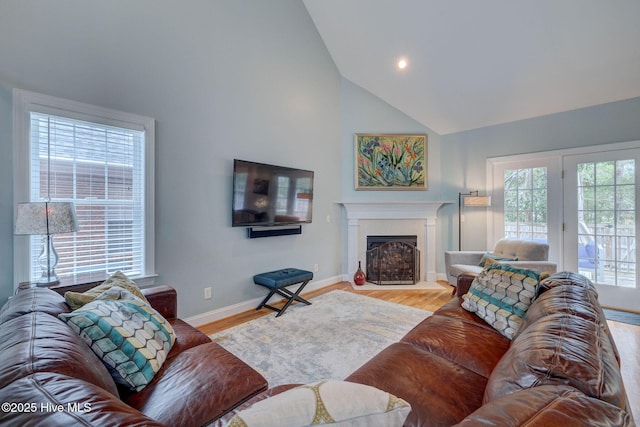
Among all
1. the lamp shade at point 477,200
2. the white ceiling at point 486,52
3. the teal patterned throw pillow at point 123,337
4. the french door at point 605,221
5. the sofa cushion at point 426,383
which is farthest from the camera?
the lamp shade at point 477,200

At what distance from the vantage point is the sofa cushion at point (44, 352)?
77 cm

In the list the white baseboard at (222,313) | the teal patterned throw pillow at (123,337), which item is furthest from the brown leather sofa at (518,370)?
the white baseboard at (222,313)

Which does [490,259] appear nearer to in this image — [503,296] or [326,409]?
[503,296]

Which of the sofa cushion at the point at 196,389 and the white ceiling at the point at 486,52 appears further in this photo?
the white ceiling at the point at 486,52

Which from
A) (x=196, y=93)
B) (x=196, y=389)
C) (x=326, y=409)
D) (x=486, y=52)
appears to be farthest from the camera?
(x=486, y=52)

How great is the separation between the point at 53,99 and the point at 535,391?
128 inches

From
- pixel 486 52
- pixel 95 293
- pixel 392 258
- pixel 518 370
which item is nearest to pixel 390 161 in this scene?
pixel 392 258

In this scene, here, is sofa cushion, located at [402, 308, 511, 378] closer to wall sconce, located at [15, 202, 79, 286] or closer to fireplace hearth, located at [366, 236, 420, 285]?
wall sconce, located at [15, 202, 79, 286]

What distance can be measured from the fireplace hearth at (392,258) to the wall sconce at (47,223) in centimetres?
391

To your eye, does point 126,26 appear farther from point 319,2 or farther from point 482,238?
point 482,238

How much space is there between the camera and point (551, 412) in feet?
1.99

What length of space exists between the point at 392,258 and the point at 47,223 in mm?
4293

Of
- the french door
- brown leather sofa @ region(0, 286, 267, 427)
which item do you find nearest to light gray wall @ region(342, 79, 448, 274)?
the french door

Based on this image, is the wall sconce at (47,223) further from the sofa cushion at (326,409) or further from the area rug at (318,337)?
the sofa cushion at (326,409)
